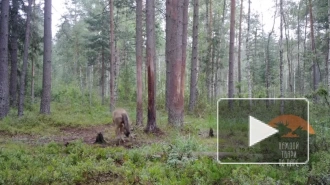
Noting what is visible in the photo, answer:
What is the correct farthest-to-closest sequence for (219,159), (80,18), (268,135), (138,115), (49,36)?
(80,18), (49,36), (138,115), (219,159), (268,135)

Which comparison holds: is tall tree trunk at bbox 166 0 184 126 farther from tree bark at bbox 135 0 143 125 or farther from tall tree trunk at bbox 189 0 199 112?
tall tree trunk at bbox 189 0 199 112

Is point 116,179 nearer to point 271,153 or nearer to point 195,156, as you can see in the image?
point 195,156

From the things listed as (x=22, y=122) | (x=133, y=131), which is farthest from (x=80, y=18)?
(x=133, y=131)

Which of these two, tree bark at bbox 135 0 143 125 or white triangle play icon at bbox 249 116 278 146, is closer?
white triangle play icon at bbox 249 116 278 146

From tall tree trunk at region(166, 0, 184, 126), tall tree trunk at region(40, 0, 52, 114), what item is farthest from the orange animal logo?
tall tree trunk at region(40, 0, 52, 114)

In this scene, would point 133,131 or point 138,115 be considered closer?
point 133,131

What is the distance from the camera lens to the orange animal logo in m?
5.88

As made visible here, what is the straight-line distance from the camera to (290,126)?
5.94 metres

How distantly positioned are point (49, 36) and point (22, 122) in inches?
211

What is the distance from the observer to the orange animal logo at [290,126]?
5882 mm

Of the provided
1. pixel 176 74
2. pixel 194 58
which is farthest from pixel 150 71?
pixel 194 58

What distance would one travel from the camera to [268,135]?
217 inches
